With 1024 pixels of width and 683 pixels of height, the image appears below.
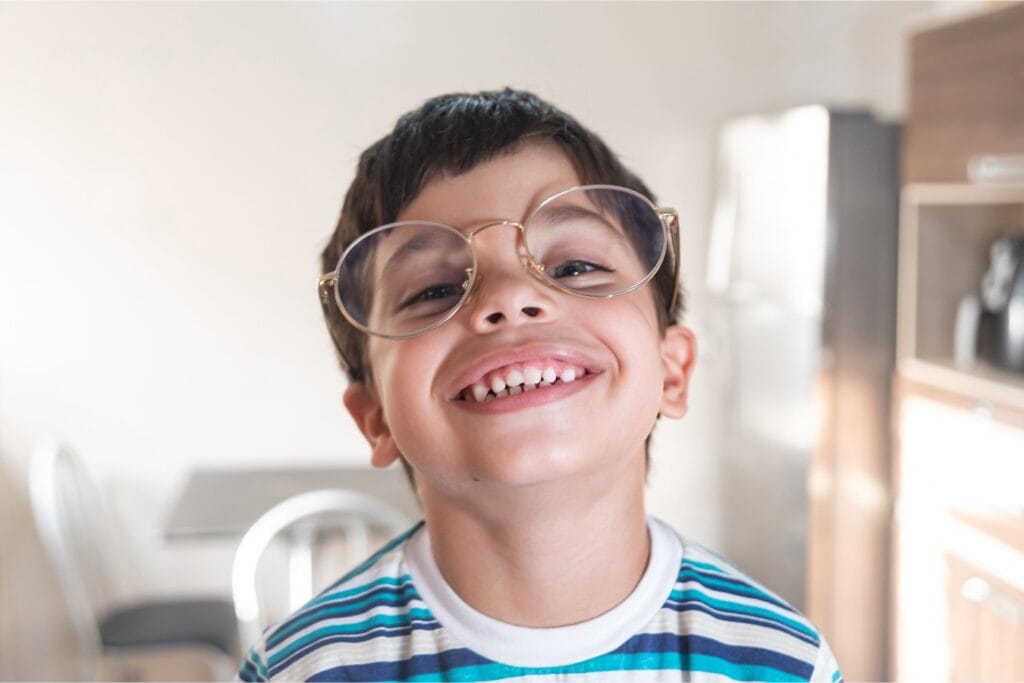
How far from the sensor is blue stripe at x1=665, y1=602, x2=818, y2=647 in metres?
0.59

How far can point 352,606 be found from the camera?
0.61 metres

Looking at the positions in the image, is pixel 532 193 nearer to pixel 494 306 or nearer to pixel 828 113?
pixel 494 306

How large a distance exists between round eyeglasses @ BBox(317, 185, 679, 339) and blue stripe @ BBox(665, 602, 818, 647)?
163mm

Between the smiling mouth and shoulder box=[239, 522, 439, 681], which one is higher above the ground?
the smiling mouth

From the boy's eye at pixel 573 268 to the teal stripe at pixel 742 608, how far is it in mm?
170

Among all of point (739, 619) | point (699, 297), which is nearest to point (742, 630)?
point (739, 619)

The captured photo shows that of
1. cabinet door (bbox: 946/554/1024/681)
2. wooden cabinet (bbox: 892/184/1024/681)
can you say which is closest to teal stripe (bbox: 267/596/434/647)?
cabinet door (bbox: 946/554/1024/681)

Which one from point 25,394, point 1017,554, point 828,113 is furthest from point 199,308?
point 1017,554

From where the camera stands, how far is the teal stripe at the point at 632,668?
56 cm

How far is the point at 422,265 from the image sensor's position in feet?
1.78

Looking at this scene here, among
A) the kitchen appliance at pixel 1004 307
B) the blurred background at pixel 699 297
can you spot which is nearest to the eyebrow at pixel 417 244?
the blurred background at pixel 699 297

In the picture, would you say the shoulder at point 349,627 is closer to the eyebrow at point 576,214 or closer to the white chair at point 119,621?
the eyebrow at point 576,214

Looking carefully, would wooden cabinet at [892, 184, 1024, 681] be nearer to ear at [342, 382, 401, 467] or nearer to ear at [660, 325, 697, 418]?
ear at [660, 325, 697, 418]

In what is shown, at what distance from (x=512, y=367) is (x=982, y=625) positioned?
1.05 metres
